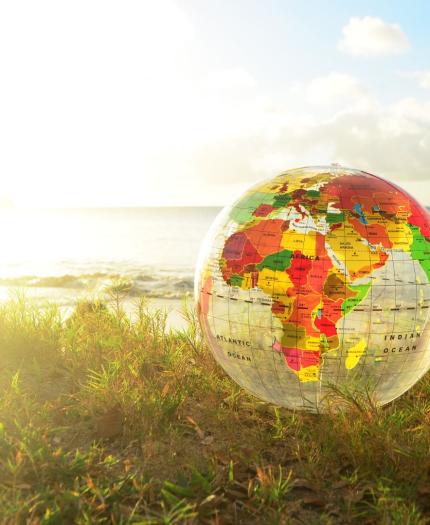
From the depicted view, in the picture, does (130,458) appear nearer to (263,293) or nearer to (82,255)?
(263,293)

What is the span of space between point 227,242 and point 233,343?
69 centimetres

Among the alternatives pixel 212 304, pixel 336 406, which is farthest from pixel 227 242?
pixel 336 406

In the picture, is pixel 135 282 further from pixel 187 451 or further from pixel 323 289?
pixel 323 289

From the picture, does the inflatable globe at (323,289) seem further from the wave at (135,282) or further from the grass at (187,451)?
the wave at (135,282)

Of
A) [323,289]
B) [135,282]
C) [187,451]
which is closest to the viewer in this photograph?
[323,289]

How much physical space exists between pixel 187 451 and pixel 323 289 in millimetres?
1420

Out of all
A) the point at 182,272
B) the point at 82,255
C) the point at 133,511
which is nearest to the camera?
the point at 133,511

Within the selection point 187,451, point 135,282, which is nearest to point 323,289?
point 187,451

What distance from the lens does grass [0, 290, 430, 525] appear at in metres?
3.20

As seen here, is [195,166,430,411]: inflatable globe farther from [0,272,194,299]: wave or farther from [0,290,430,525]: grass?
[0,272,194,299]: wave

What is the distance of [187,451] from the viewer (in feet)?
12.7

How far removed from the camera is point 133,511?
119 inches

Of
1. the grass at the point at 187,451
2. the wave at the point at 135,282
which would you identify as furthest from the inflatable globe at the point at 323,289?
the wave at the point at 135,282

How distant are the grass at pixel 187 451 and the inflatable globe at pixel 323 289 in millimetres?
292
